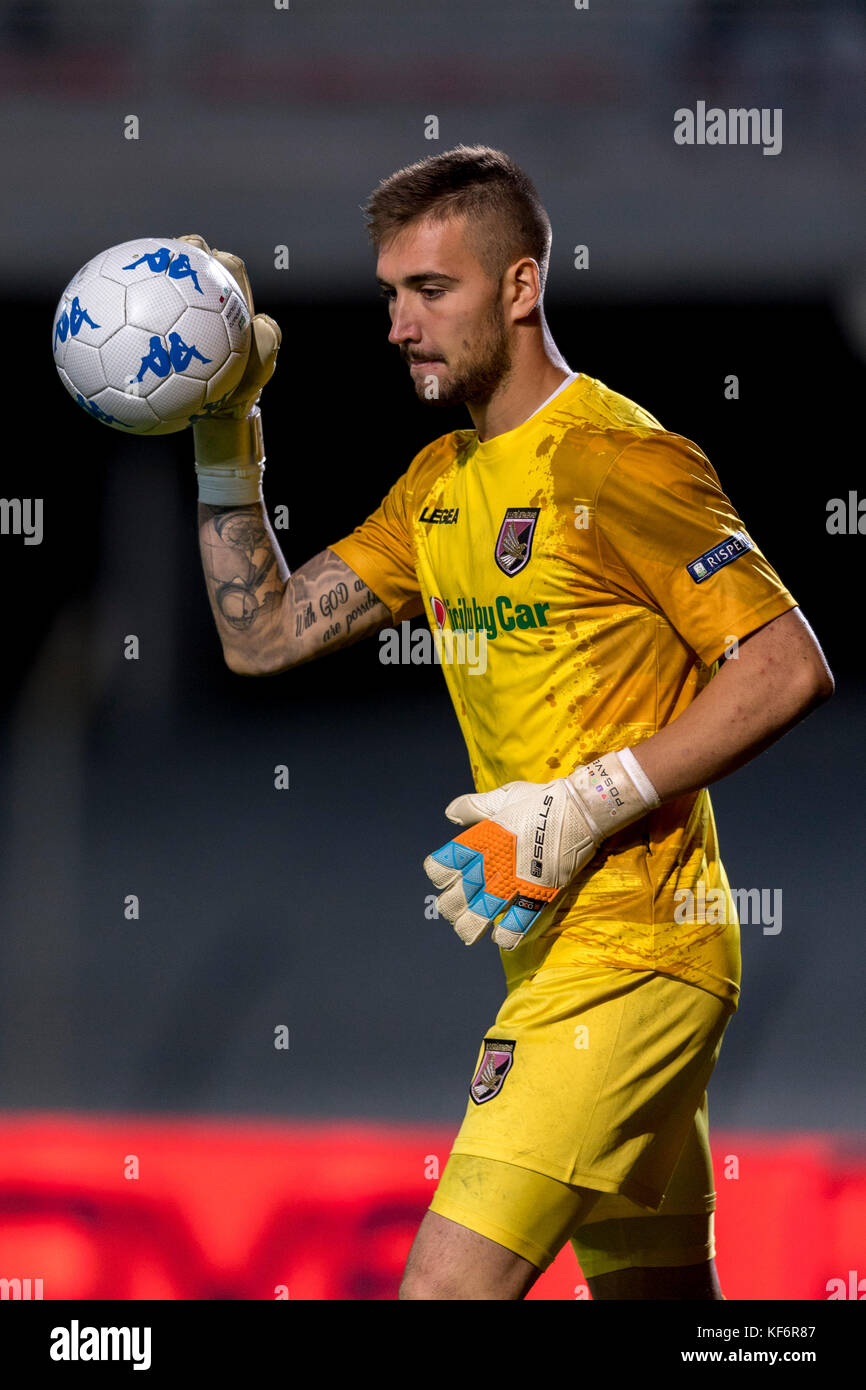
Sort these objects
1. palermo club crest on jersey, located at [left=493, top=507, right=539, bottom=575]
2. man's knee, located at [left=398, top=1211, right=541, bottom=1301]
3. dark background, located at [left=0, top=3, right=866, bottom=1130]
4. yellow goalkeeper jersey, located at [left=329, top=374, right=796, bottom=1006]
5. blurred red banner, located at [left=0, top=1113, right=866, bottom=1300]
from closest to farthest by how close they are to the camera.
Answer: man's knee, located at [left=398, top=1211, right=541, bottom=1301] → yellow goalkeeper jersey, located at [left=329, top=374, right=796, bottom=1006] → palermo club crest on jersey, located at [left=493, top=507, right=539, bottom=575] → blurred red banner, located at [left=0, top=1113, right=866, bottom=1300] → dark background, located at [left=0, top=3, right=866, bottom=1130]

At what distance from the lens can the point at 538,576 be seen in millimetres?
1986

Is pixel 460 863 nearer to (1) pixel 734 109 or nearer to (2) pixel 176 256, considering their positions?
(2) pixel 176 256

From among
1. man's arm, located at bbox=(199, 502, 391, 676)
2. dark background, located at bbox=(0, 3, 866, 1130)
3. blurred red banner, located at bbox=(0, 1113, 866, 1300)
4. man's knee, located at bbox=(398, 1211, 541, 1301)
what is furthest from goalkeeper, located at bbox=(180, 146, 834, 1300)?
dark background, located at bbox=(0, 3, 866, 1130)

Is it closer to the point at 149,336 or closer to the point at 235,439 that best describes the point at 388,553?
the point at 235,439

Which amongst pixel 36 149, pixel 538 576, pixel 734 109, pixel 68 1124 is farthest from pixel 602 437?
pixel 36 149

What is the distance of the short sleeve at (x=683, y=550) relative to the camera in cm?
187

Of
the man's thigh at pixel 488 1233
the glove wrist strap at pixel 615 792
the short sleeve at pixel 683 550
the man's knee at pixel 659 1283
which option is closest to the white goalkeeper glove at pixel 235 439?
the short sleeve at pixel 683 550

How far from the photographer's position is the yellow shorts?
1825 millimetres

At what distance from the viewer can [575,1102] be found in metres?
1.86

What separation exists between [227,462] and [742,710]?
98cm

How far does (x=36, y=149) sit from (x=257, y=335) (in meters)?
4.14

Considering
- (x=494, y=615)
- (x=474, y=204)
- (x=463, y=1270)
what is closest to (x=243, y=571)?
(x=494, y=615)

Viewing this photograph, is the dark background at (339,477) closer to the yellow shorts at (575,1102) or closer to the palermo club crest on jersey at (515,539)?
the yellow shorts at (575,1102)

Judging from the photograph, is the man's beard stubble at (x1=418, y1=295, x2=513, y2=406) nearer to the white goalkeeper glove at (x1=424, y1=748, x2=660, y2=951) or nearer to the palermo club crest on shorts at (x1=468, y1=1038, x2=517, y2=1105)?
the white goalkeeper glove at (x1=424, y1=748, x2=660, y2=951)
